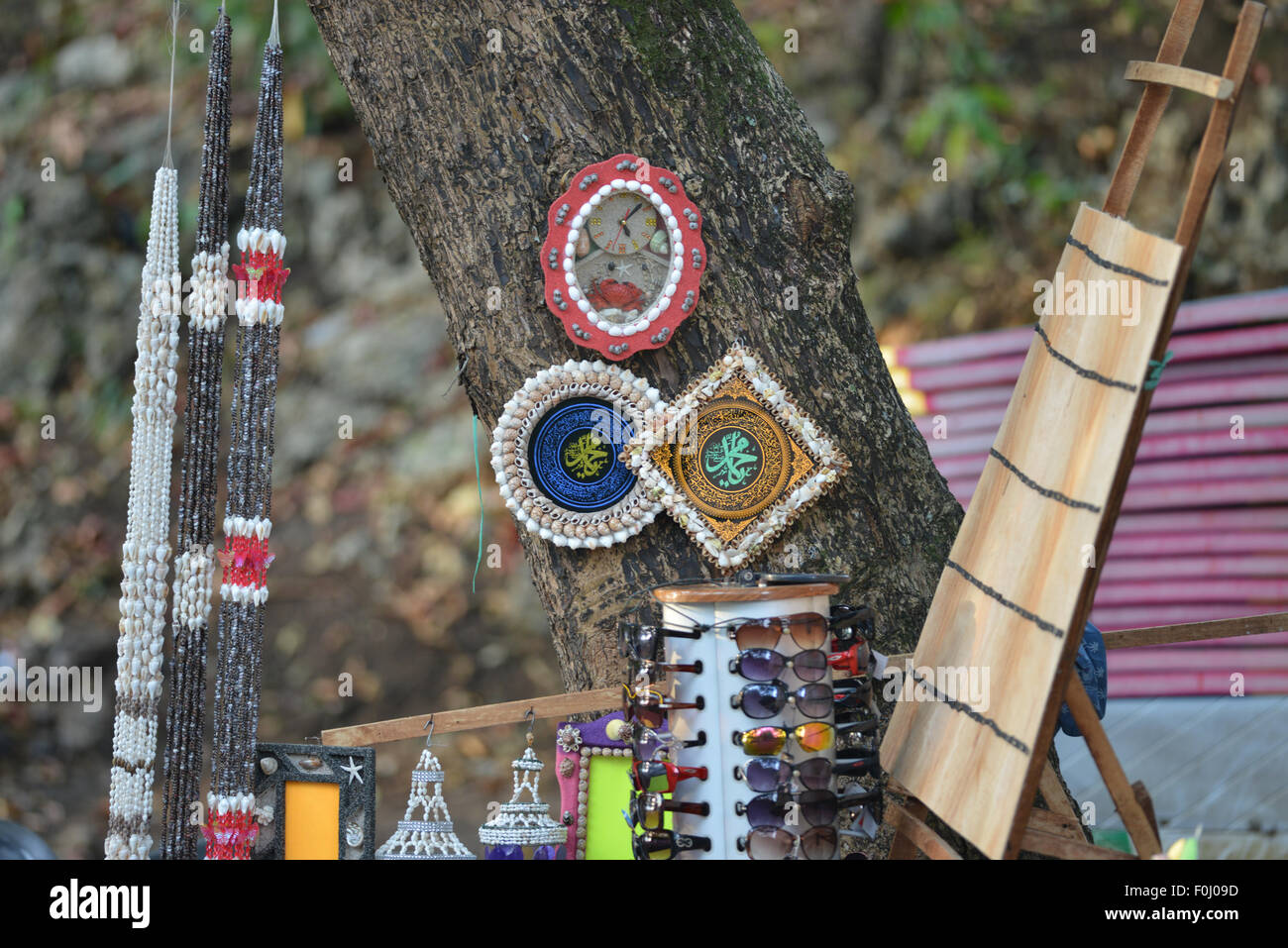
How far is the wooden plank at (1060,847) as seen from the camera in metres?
1.68

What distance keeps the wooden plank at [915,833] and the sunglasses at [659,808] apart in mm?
337

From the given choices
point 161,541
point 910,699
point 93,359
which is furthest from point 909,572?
point 93,359

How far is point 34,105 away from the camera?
7.81m

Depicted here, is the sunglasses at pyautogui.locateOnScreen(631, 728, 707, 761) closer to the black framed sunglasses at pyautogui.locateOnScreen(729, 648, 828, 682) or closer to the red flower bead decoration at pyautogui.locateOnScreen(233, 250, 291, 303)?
the black framed sunglasses at pyautogui.locateOnScreen(729, 648, 828, 682)

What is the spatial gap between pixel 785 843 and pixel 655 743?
0.83 ft

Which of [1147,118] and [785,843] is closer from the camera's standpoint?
[785,843]

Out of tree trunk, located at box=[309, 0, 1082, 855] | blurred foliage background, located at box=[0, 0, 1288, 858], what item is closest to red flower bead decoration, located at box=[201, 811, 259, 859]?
tree trunk, located at box=[309, 0, 1082, 855]

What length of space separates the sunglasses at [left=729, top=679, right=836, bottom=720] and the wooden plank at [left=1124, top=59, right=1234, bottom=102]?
1.02 metres

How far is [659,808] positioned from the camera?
→ 72.8 inches


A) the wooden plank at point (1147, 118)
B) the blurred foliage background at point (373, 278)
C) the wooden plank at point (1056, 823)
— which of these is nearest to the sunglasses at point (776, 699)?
the wooden plank at point (1056, 823)

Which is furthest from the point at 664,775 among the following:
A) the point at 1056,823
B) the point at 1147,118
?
the point at 1147,118

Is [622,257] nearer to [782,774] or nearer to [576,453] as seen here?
[576,453]

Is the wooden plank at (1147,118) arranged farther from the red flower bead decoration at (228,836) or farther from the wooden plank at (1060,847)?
the red flower bead decoration at (228,836)

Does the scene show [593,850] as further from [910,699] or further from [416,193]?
[416,193]
